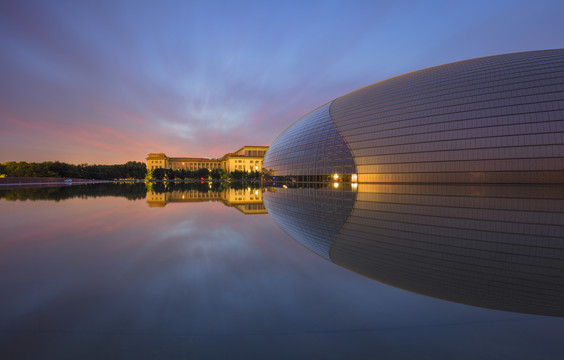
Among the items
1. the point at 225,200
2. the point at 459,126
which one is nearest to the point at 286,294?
the point at 225,200

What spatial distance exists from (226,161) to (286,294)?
135m

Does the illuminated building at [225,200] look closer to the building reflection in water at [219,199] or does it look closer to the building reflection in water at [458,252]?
the building reflection in water at [219,199]

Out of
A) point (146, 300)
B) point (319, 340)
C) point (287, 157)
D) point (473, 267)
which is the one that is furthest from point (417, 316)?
point (287, 157)

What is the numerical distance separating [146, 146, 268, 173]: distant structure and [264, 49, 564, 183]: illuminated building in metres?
84.6

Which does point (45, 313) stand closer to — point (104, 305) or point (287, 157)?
point (104, 305)

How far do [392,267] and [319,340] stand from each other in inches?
112

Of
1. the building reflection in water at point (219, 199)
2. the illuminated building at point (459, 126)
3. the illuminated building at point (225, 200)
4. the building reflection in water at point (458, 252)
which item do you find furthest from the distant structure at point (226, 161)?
the building reflection in water at point (458, 252)

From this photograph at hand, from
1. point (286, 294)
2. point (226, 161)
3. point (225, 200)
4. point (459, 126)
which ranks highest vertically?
point (226, 161)

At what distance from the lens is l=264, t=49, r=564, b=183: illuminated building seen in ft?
78.0

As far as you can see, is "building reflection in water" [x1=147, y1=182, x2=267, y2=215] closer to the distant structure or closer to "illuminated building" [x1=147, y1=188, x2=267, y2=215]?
"illuminated building" [x1=147, y1=188, x2=267, y2=215]

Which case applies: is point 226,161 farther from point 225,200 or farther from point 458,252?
point 458,252

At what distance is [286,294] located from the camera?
3.65 metres

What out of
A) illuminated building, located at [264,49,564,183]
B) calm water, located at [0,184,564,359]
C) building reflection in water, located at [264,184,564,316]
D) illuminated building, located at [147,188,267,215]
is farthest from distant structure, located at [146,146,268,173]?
calm water, located at [0,184,564,359]

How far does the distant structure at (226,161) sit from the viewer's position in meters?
120
